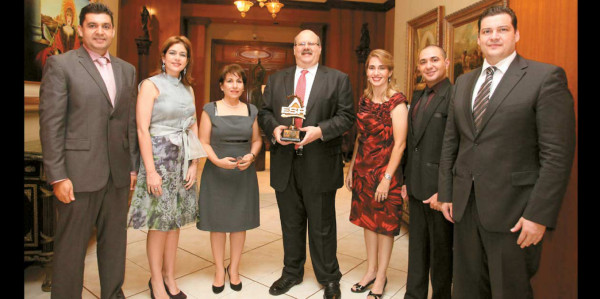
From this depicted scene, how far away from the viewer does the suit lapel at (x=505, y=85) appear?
177 centimetres

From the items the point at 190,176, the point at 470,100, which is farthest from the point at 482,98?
the point at 190,176

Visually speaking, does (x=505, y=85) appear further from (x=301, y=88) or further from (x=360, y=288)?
(x=360, y=288)

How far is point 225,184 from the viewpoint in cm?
281

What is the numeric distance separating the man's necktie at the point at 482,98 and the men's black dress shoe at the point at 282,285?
1.83 metres

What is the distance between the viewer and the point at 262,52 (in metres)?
11.2

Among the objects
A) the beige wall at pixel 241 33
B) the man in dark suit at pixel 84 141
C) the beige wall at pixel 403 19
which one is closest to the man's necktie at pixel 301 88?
the man in dark suit at pixel 84 141

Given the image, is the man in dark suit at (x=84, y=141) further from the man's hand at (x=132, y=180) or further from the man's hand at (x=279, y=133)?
the man's hand at (x=279, y=133)

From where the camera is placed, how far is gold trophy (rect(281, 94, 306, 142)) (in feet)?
8.39

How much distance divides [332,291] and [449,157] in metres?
1.36

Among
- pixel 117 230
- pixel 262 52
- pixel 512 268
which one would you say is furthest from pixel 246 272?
pixel 262 52

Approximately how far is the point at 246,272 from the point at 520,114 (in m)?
2.47

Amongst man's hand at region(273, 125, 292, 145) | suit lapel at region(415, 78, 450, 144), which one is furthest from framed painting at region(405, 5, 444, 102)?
man's hand at region(273, 125, 292, 145)

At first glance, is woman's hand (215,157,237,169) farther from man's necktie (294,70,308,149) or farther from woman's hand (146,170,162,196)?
man's necktie (294,70,308,149)

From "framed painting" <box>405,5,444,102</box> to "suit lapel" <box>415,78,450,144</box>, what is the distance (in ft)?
8.07
